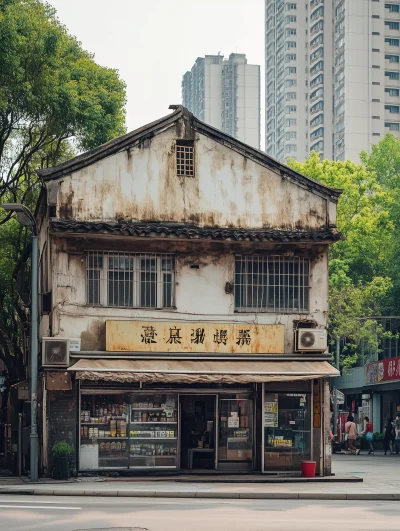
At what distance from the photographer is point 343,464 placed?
38219 mm

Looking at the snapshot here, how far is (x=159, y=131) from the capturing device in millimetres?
29109

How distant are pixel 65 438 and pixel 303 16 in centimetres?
13476

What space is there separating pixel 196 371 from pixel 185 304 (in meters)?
2.11

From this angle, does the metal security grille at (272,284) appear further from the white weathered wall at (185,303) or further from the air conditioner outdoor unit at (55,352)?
the air conditioner outdoor unit at (55,352)

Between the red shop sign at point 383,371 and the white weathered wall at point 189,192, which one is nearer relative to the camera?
the white weathered wall at point 189,192

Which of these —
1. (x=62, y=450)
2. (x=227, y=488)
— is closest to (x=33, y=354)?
(x=62, y=450)

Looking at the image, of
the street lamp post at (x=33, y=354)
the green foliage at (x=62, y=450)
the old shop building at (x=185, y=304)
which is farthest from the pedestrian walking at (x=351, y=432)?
the street lamp post at (x=33, y=354)

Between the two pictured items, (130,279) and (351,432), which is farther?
(351,432)

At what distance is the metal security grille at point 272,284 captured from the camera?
96.7 feet

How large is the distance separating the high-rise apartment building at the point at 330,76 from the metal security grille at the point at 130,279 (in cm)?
10246

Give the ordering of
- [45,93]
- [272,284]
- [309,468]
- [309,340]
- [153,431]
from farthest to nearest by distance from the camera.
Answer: [45,93], [272,284], [309,340], [153,431], [309,468]

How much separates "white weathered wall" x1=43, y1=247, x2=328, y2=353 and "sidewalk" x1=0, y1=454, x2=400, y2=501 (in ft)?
12.5

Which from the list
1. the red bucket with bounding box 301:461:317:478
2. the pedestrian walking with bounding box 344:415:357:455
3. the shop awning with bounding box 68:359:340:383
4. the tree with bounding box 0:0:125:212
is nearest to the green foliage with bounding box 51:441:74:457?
the shop awning with bounding box 68:359:340:383

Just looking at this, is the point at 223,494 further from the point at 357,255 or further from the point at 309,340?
the point at 357,255
